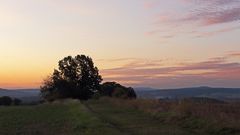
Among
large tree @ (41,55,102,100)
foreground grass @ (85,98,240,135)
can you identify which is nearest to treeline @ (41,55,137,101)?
large tree @ (41,55,102,100)

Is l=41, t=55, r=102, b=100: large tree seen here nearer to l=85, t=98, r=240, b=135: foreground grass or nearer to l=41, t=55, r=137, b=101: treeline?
l=41, t=55, r=137, b=101: treeline

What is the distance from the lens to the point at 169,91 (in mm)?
135000

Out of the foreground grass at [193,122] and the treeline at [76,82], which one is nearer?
the foreground grass at [193,122]

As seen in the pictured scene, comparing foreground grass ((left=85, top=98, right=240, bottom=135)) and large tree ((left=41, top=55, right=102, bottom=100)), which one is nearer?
foreground grass ((left=85, top=98, right=240, bottom=135))

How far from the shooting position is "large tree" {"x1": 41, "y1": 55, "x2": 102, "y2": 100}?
4099 inches

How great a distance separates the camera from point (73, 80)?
10894cm

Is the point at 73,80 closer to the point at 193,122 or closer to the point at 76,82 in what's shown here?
the point at 76,82

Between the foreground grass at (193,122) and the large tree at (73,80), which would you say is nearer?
the foreground grass at (193,122)

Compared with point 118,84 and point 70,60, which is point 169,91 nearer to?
point 118,84

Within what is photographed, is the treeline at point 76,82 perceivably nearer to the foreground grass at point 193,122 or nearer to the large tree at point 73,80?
the large tree at point 73,80

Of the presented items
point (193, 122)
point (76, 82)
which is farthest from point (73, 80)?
point (193, 122)

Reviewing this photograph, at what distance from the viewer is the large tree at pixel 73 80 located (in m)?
104

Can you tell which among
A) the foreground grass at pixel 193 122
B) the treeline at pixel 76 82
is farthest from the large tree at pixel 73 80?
the foreground grass at pixel 193 122

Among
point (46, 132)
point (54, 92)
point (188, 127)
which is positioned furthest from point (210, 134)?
point (54, 92)
